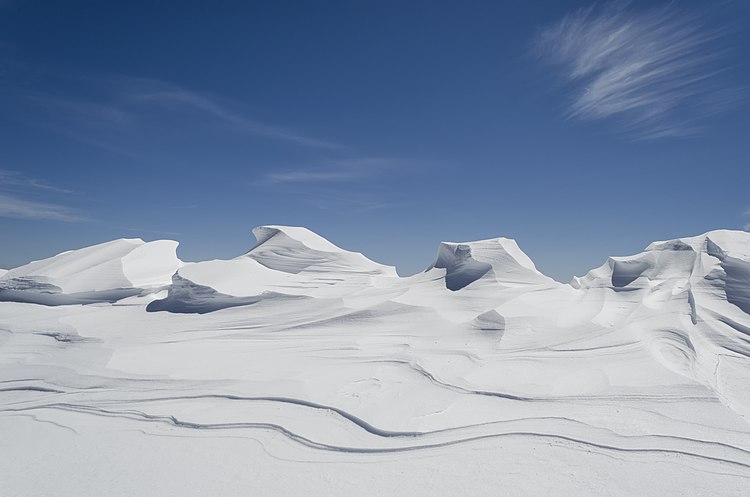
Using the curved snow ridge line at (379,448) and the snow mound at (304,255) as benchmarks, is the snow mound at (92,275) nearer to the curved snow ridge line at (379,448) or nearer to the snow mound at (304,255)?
the snow mound at (304,255)

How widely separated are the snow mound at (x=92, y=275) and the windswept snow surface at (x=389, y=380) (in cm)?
14

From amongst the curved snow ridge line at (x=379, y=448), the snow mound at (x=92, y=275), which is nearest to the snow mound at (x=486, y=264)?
the curved snow ridge line at (x=379, y=448)

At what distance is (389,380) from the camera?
909 centimetres

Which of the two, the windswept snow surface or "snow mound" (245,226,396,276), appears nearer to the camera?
the windswept snow surface

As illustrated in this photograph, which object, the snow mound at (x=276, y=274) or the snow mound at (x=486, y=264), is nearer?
the snow mound at (x=276, y=274)

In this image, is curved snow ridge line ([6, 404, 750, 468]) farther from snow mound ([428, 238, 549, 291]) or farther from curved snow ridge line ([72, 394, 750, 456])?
snow mound ([428, 238, 549, 291])

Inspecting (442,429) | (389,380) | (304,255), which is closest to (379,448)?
(442,429)

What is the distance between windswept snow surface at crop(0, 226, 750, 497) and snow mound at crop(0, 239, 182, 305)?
14 centimetres

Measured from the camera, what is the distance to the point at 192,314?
15.9 m

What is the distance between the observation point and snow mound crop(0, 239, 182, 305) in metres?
18.5

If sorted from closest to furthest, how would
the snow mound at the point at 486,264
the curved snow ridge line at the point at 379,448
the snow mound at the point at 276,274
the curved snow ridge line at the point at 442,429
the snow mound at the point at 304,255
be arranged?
the curved snow ridge line at the point at 379,448 → the curved snow ridge line at the point at 442,429 → the snow mound at the point at 276,274 → the snow mound at the point at 486,264 → the snow mound at the point at 304,255

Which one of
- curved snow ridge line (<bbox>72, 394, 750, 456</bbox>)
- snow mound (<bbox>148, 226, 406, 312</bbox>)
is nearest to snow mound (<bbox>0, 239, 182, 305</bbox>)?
snow mound (<bbox>148, 226, 406, 312</bbox>)

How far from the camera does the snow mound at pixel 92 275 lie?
18531mm

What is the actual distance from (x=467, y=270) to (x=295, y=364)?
404 inches
